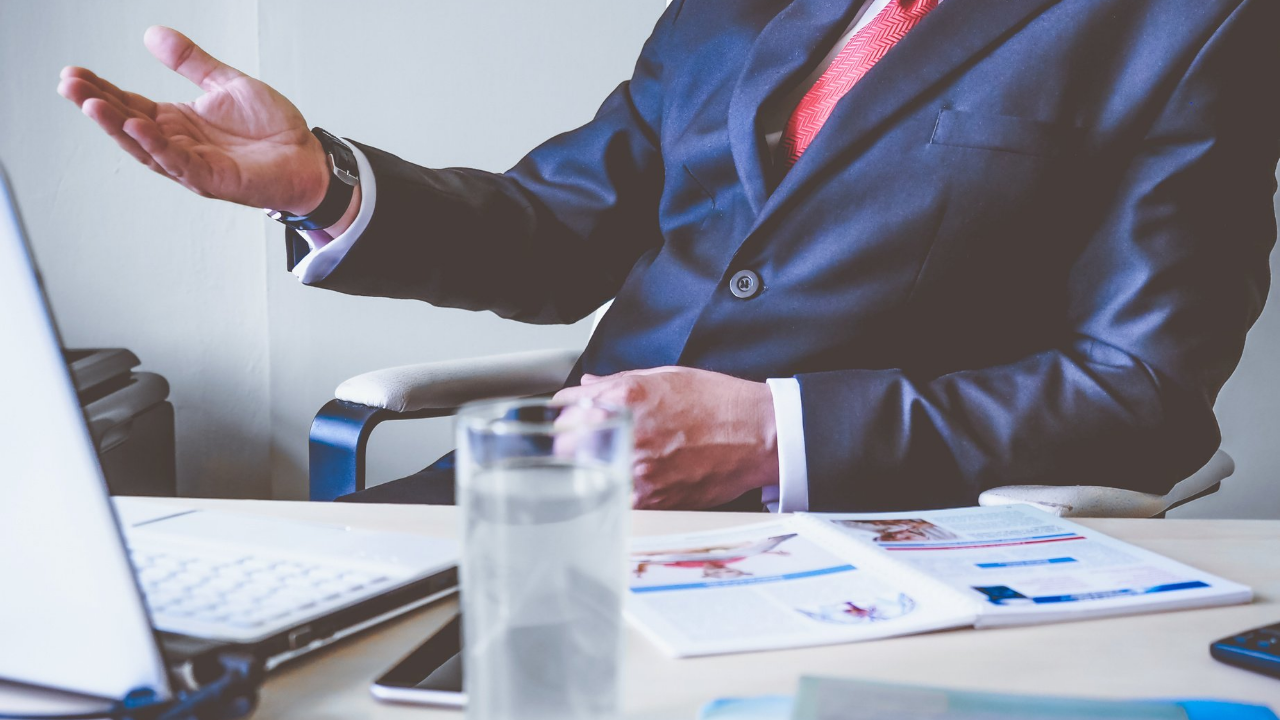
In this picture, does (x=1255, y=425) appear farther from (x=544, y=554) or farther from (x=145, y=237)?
(x=145, y=237)

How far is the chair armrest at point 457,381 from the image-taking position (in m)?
1.05

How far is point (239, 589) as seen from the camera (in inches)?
19.3

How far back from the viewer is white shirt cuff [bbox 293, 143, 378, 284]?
1089mm

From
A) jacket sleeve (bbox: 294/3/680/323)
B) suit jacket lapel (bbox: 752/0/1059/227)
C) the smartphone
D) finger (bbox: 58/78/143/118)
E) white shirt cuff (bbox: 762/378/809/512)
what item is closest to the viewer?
the smartphone

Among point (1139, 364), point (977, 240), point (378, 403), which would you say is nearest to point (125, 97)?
point (378, 403)

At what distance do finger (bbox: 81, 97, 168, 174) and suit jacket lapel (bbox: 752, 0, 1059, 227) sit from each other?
0.63 metres

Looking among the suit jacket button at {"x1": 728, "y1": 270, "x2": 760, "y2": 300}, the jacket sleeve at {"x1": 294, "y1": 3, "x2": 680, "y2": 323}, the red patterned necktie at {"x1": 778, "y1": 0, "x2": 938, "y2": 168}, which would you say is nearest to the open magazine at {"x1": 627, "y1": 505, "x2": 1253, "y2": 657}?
the suit jacket button at {"x1": 728, "y1": 270, "x2": 760, "y2": 300}

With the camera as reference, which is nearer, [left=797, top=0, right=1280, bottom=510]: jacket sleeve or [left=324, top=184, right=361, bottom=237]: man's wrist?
[left=797, top=0, right=1280, bottom=510]: jacket sleeve

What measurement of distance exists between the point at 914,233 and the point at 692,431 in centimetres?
32

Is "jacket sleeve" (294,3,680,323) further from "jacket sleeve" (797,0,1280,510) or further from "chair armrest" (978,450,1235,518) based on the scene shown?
"chair armrest" (978,450,1235,518)

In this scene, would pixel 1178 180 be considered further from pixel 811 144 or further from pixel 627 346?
pixel 627 346

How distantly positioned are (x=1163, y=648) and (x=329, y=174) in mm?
893

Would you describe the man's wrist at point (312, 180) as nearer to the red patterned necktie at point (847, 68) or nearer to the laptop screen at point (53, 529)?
the red patterned necktie at point (847, 68)

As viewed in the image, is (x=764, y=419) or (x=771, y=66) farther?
(x=771, y=66)
